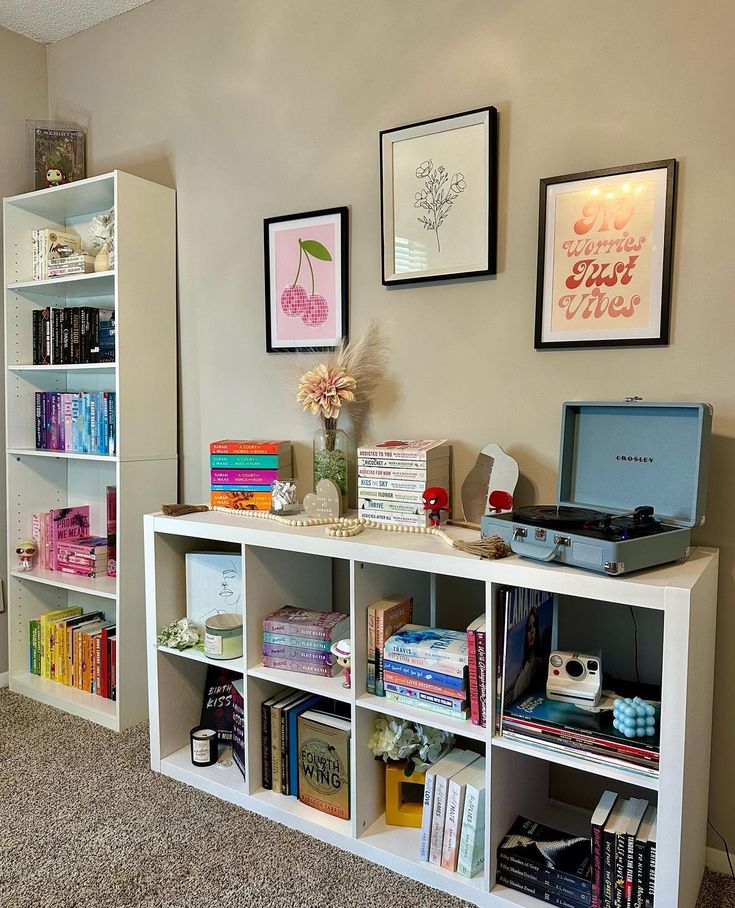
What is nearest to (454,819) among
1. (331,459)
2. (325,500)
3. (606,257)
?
(325,500)

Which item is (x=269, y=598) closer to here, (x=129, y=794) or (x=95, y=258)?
(x=129, y=794)

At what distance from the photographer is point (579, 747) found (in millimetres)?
1429

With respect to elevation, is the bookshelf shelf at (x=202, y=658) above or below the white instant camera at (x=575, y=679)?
below

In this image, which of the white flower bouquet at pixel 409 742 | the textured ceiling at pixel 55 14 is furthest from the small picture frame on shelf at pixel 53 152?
the white flower bouquet at pixel 409 742

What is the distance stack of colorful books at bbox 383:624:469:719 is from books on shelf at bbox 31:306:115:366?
1529 mm

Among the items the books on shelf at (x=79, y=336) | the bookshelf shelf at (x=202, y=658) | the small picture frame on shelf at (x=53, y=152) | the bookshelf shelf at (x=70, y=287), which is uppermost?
the small picture frame on shelf at (x=53, y=152)

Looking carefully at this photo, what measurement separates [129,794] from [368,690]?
0.81 metres

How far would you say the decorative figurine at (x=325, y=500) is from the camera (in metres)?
2.00

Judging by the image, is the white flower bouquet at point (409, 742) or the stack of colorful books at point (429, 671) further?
the white flower bouquet at point (409, 742)

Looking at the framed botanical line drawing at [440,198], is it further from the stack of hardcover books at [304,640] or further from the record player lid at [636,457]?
the stack of hardcover books at [304,640]

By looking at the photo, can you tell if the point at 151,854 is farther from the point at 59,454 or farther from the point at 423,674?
the point at 59,454

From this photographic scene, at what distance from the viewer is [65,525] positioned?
9.13 ft

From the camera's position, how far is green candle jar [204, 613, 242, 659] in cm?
197

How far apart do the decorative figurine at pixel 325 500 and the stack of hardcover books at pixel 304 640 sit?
28 cm
